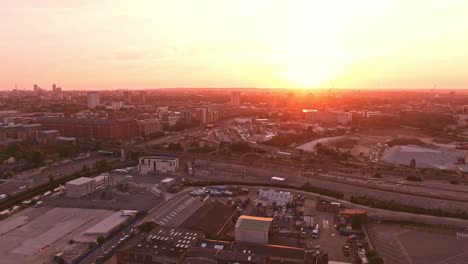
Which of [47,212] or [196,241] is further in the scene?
[47,212]

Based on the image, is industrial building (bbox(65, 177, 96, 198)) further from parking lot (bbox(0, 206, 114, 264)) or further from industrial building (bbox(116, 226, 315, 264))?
industrial building (bbox(116, 226, 315, 264))

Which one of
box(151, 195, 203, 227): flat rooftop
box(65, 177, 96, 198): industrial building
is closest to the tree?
box(151, 195, 203, 227): flat rooftop

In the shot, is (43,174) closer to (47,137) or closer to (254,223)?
(47,137)

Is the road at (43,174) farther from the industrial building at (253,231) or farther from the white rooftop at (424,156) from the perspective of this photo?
the white rooftop at (424,156)

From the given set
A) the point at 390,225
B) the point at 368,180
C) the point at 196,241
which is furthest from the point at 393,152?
the point at 196,241

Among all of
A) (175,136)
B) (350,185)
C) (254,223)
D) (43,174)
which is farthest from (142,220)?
(175,136)

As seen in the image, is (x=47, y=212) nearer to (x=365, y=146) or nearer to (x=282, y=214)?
(x=282, y=214)
